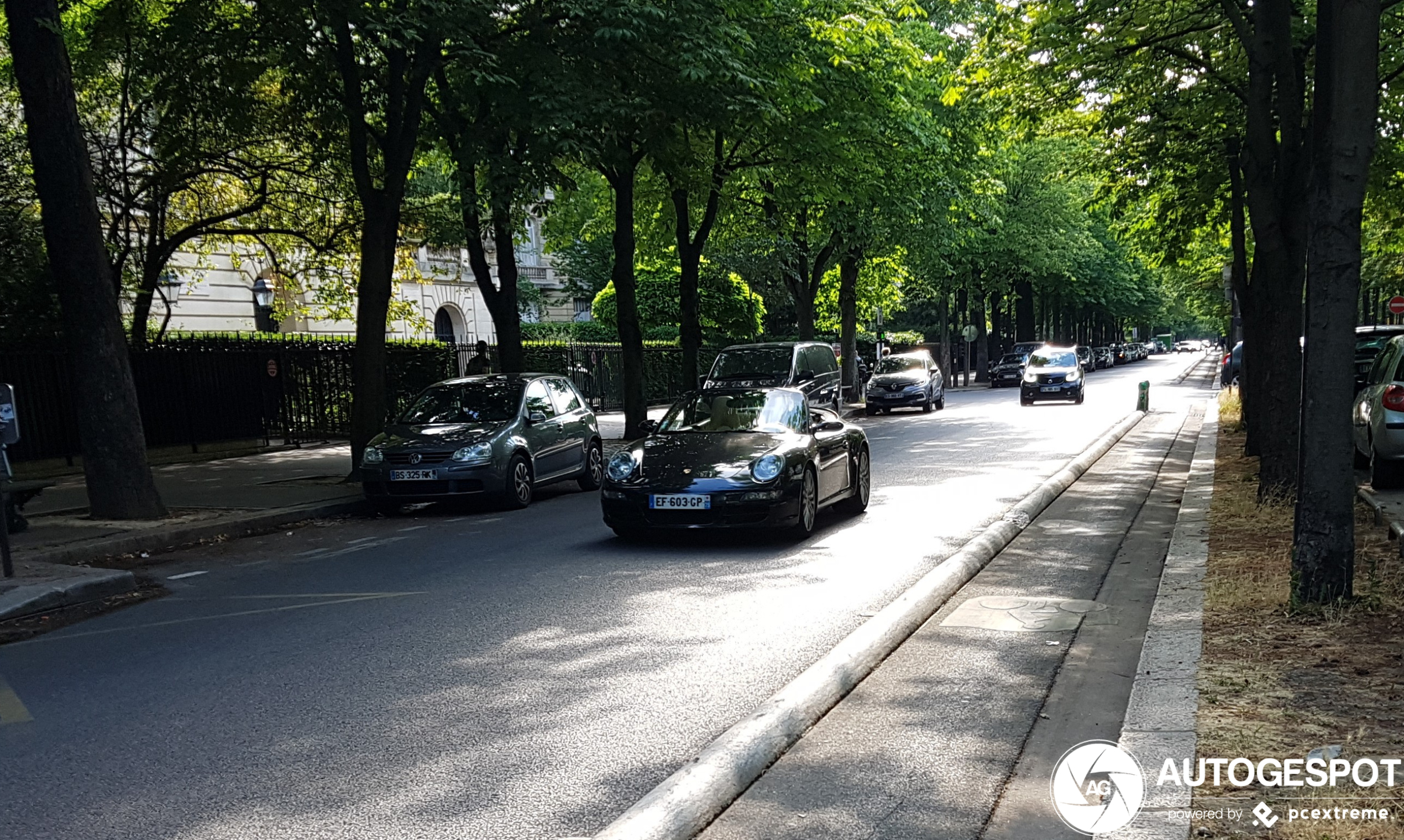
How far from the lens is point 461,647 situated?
21.2 feet

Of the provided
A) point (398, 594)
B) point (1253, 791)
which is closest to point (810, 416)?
point (398, 594)

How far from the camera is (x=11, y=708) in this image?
5.57 meters

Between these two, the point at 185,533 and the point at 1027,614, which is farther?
the point at 185,533

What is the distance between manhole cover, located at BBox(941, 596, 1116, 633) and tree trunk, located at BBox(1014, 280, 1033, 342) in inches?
2192

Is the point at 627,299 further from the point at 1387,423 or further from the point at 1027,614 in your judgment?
the point at 1027,614

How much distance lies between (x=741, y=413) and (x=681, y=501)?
1681 mm

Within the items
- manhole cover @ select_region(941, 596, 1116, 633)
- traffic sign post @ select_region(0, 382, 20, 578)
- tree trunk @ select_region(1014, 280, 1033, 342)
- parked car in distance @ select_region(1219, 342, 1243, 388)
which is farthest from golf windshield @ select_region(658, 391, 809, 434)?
tree trunk @ select_region(1014, 280, 1033, 342)

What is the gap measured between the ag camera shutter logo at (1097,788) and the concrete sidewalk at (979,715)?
0.05m

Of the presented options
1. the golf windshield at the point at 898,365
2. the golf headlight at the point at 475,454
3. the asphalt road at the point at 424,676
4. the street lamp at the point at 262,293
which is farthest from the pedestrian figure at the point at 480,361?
the golf windshield at the point at 898,365

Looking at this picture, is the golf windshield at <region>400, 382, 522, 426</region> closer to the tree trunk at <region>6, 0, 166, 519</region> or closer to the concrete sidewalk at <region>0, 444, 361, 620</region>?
the concrete sidewalk at <region>0, 444, 361, 620</region>

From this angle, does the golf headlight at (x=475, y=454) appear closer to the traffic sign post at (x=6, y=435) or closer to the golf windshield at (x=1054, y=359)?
→ the traffic sign post at (x=6, y=435)

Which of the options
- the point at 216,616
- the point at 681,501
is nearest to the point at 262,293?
the point at 681,501

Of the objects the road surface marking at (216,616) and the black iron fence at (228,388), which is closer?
the road surface marking at (216,616)

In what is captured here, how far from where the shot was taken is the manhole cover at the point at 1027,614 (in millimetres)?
6836
